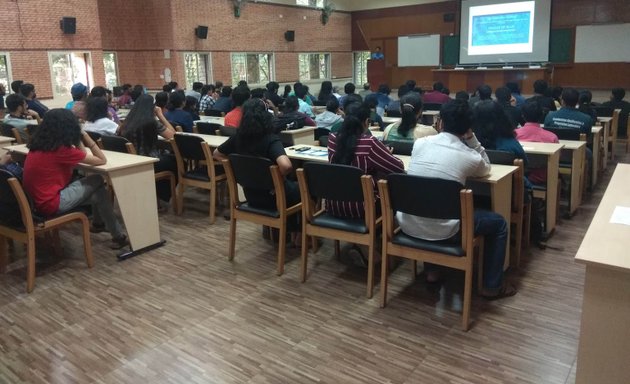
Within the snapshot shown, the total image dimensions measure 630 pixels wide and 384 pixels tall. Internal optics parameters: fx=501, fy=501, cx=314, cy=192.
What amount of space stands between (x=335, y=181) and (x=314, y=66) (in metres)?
14.5

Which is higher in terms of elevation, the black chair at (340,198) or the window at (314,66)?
the window at (314,66)

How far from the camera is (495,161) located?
11.6 feet

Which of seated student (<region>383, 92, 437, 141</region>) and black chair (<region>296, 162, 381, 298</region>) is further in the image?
seated student (<region>383, 92, 437, 141</region>)

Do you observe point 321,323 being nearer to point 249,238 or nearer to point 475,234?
point 475,234

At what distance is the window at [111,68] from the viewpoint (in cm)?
1223

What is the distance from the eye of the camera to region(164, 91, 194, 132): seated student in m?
5.92

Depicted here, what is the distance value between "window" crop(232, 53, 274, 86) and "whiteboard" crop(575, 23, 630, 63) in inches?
332

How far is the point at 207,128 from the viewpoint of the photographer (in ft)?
19.2

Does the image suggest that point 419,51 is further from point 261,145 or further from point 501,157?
point 261,145

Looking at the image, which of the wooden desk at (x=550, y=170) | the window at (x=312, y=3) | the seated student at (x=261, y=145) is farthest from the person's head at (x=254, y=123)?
the window at (x=312, y=3)

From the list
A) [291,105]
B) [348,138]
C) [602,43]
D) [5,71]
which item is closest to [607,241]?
[348,138]

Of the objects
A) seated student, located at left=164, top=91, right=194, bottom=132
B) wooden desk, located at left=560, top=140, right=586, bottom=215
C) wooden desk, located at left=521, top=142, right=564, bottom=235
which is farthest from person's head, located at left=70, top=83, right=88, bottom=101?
wooden desk, located at left=560, top=140, right=586, bottom=215

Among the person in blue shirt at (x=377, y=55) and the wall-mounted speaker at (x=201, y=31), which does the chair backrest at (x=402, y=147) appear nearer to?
the wall-mounted speaker at (x=201, y=31)

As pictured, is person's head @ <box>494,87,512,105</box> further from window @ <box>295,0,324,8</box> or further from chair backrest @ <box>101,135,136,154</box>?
window @ <box>295,0,324,8</box>
